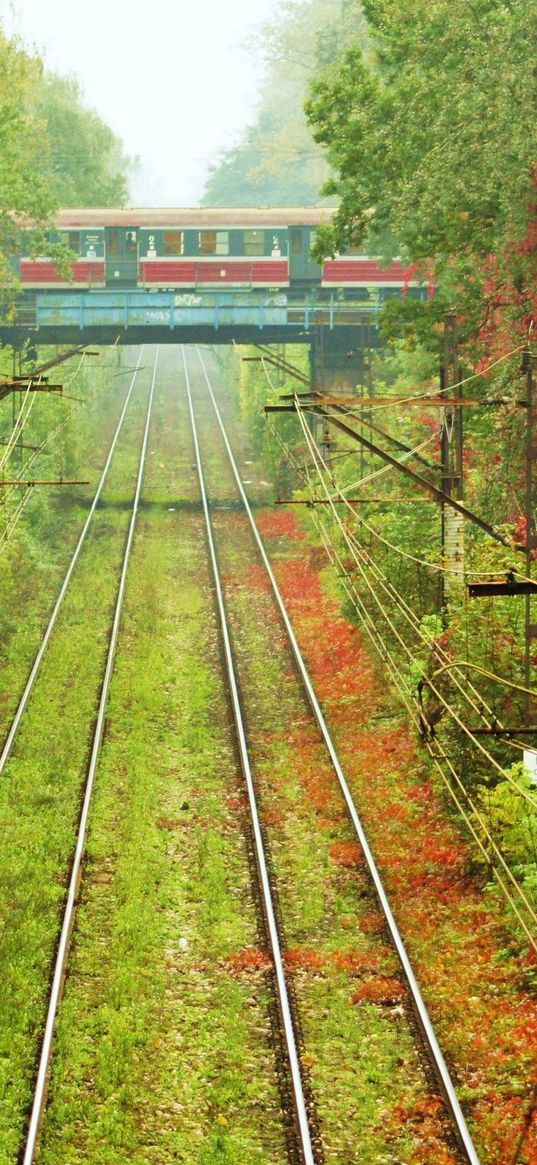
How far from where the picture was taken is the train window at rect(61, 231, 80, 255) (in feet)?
157

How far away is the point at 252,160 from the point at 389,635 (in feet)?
283

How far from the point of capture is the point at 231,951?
14.9m

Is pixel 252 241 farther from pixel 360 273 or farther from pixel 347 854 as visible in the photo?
pixel 347 854

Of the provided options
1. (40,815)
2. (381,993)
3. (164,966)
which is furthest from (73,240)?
(381,993)

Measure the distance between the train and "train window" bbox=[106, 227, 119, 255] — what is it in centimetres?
3

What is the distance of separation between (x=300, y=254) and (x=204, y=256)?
3.22 meters

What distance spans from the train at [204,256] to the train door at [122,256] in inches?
1.3

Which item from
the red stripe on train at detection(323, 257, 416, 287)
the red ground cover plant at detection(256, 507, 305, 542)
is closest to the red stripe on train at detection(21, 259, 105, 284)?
the red stripe on train at detection(323, 257, 416, 287)

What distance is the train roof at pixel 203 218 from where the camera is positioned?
47.1 m

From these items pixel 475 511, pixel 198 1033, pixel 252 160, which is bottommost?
pixel 198 1033

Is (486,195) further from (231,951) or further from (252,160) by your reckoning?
(252,160)

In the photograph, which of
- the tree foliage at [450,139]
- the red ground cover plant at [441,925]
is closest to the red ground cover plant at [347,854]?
the red ground cover plant at [441,925]

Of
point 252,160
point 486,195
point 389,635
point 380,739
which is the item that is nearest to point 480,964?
point 380,739

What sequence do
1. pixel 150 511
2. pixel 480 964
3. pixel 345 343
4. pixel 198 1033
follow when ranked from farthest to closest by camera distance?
1. pixel 345 343
2. pixel 150 511
3. pixel 480 964
4. pixel 198 1033
